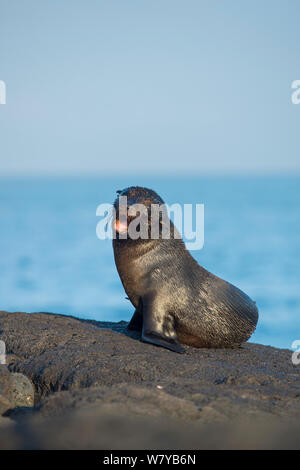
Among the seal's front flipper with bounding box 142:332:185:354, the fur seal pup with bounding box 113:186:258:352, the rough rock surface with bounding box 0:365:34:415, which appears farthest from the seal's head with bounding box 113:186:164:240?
the rough rock surface with bounding box 0:365:34:415

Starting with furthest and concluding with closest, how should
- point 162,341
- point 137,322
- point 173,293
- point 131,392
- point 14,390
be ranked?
1. point 137,322
2. point 173,293
3. point 162,341
4. point 14,390
5. point 131,392

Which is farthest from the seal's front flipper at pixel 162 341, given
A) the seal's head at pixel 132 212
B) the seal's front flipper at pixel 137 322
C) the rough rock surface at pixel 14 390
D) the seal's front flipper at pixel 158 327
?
the rough rock surface at pixel 14 390

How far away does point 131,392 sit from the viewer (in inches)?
128

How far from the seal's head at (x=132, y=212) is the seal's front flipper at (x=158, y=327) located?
2.28 feet

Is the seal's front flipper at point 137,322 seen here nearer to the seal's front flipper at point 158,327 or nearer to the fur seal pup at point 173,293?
the fur seal pup at point 173,293

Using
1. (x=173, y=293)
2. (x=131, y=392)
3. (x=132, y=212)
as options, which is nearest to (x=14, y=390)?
(x=131, y=392)

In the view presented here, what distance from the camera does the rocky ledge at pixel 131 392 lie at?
8.39 feet

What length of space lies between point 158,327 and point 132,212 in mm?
1093

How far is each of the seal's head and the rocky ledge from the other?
1005mm

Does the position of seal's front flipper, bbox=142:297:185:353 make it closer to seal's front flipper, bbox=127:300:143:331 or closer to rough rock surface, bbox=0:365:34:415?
seal's front flipper, bbox=127:300:143:331

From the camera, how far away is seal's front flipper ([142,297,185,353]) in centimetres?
517

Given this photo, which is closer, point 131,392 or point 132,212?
point 131,392

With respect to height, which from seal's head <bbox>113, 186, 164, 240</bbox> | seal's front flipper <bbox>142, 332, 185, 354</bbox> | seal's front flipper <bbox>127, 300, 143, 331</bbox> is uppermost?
seal's head <bbox>113, 186, 164, 240</bbox>

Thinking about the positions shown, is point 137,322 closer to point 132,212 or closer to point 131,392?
point 132,212
